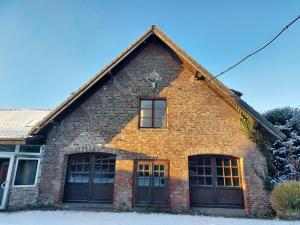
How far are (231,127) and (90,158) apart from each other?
6084 millimetres

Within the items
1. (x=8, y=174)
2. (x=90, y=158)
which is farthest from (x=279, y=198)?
(x=8, y=174)

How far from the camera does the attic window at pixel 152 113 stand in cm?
955

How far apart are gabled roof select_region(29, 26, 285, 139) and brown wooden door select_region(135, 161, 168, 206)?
12.4 feet

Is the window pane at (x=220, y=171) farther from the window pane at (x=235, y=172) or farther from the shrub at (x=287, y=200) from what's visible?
the shrub at (x=287, y=200)

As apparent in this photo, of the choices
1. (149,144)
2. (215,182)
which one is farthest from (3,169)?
(215,182)

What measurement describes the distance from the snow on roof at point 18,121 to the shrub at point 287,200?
9.83 metres

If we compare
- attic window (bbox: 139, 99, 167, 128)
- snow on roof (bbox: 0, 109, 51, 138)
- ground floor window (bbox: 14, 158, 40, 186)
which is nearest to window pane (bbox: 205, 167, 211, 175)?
attic window (bbox: 139, 99, 167, 128)

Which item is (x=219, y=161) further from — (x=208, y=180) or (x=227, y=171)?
(x=208, y=180)

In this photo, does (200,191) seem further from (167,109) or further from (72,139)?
(72,139)

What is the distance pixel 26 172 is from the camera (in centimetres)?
909

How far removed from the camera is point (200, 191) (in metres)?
8.73

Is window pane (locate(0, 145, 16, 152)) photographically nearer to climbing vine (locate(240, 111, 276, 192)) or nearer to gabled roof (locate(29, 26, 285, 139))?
gabled roof (locate(29, 26, 285, 139))

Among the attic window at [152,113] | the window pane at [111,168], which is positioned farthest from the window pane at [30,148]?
the attic window at [152,113]

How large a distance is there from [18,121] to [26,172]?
10.3 feet
